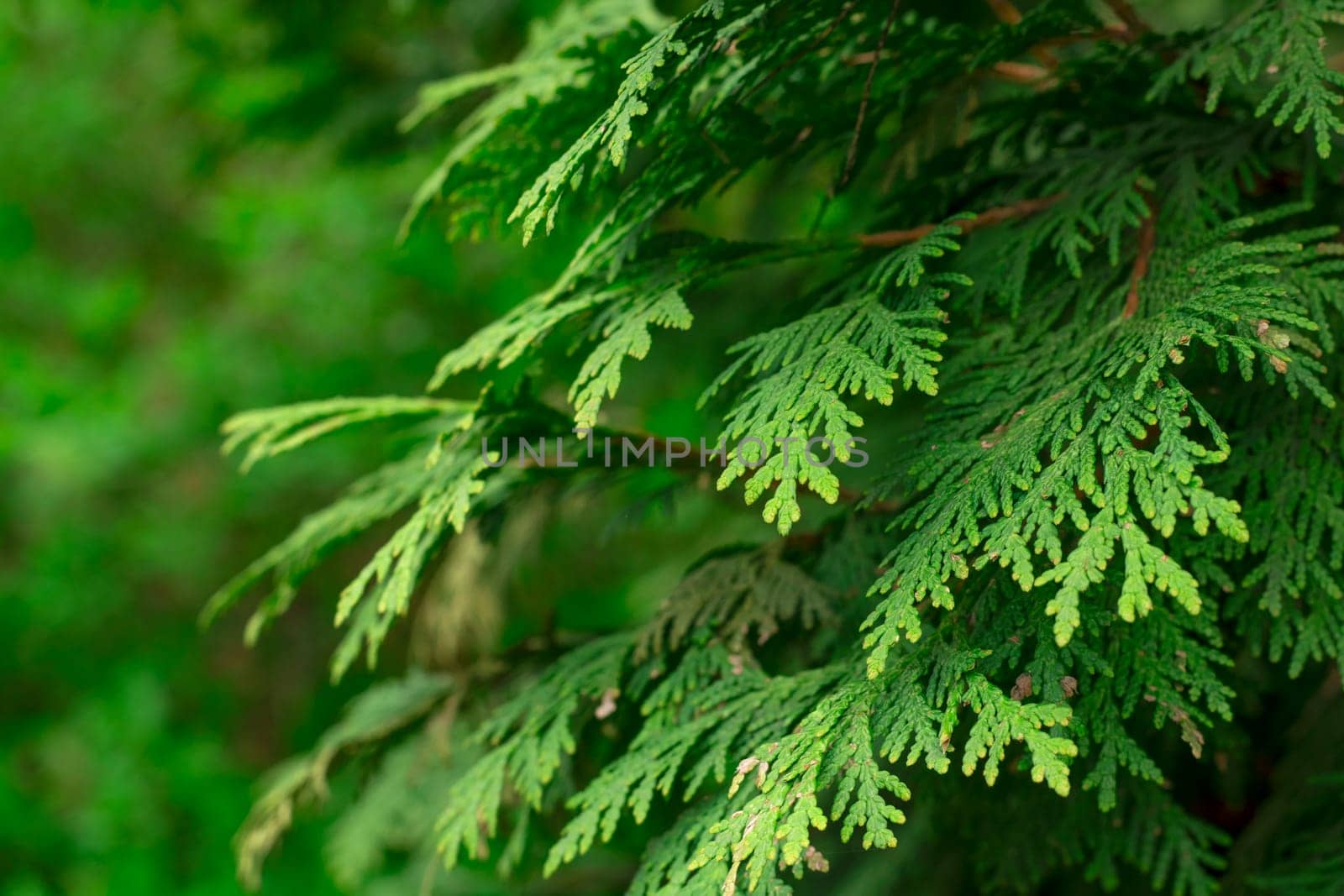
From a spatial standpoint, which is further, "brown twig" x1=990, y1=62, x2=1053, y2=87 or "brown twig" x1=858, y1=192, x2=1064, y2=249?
"brown twig" x1=990, y1=62, x2=1053, y2=87

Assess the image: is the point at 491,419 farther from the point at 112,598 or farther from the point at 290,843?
the point at 112,598

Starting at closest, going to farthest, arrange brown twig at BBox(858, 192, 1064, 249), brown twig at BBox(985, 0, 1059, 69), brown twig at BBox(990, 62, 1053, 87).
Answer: brown twig at BBox(858, 192, 1064, 249) → brown twig at BBox(985, 0, 1059, 69) → brown twig at BBox(990, 62, 1053, 87)

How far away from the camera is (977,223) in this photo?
170 centimetres

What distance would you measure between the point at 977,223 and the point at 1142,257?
260 mm

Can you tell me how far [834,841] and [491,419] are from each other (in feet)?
4.57

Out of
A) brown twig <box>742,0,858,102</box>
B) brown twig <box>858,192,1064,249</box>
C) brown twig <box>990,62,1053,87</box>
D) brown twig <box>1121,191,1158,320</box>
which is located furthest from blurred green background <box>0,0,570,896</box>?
brown twig <box>1121,191,1158,320</box>

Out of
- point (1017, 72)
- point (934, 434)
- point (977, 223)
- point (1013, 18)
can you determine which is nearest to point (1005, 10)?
point (1013, 18)

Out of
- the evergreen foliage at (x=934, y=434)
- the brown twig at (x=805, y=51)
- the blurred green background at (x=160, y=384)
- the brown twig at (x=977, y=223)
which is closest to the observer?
the evergreen foliage at (x=934, y=434)

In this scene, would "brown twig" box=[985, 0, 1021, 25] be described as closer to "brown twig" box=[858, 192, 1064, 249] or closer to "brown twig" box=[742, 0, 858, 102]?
"brown twig" box=[858, 192, 1064, 249]

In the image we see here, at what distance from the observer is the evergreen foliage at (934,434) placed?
4.16 feet

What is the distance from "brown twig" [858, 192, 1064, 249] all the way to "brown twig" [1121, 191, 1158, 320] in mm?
142

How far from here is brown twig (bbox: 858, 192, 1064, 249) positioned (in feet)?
5.38

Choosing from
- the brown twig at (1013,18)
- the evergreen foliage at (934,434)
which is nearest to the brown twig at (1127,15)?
the evergreen foliage at (934,434)

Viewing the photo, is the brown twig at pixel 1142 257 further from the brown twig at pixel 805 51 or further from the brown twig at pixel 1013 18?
the brown twig at pixel 805 51
